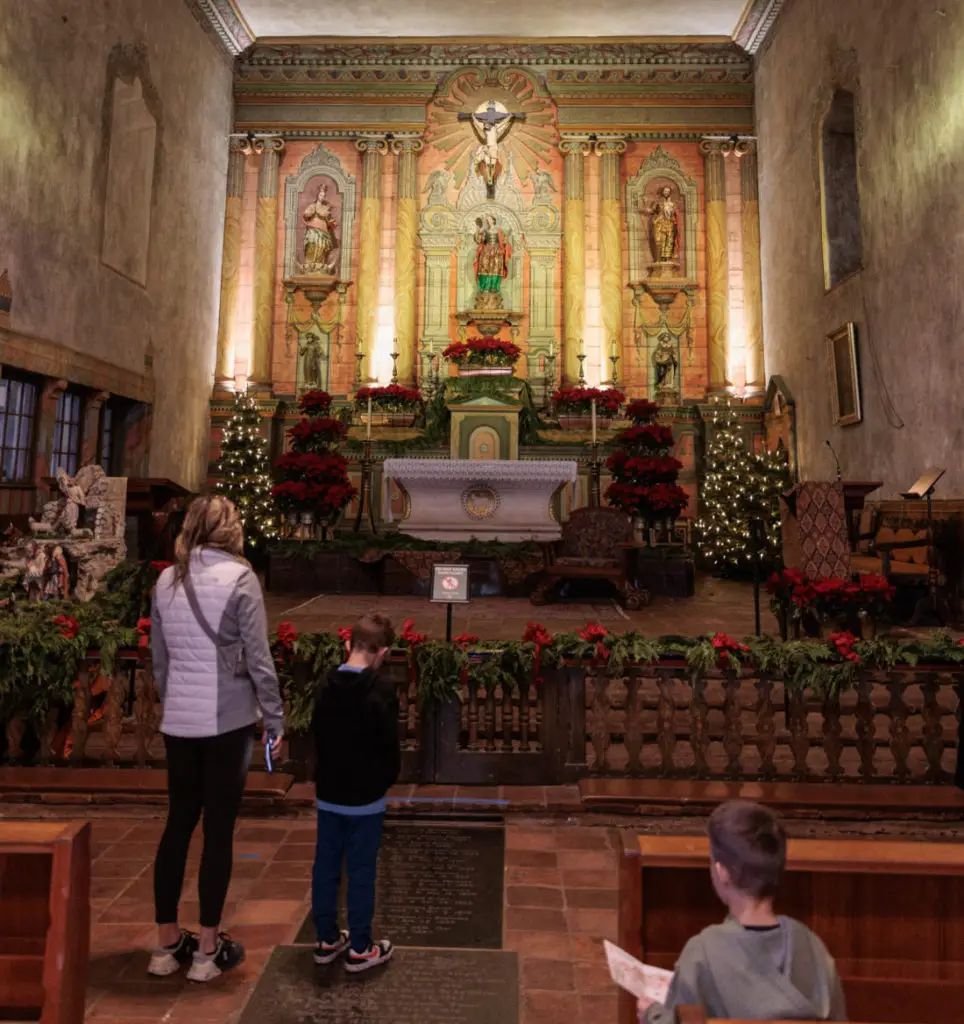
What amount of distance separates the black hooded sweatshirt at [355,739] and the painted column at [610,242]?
15.6 m

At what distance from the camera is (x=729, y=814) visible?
1.54 metres

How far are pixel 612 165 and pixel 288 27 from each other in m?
8.17

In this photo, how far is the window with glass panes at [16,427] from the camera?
35.7 ft

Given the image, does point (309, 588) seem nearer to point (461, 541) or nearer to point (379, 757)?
point (461, 541)

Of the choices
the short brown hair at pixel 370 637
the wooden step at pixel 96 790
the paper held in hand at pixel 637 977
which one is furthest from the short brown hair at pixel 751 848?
the wooden step at pixel 96 790

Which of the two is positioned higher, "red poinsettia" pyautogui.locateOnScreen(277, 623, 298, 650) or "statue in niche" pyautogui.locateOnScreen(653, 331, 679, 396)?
"statue in niche" pyautogui.locateOnScreen(653, 331, 679, 396)

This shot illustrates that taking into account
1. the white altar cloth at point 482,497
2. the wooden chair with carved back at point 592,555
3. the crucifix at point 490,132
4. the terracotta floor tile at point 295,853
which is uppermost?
the crucifix at point 490,132

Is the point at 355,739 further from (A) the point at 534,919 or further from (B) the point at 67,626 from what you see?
(B) the point at 67,626

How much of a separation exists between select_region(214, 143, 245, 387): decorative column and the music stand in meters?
14.1

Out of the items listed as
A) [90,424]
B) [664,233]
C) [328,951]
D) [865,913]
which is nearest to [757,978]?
[865,913]

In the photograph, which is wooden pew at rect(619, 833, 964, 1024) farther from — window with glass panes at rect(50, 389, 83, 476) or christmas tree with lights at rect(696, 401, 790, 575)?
window with glass panes at rect(50, 389, 83, 476)

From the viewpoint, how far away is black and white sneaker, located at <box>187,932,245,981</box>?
2531mm

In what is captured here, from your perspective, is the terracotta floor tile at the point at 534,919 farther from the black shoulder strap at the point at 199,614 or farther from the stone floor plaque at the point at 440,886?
the black shoulder strap at the point at 199,614

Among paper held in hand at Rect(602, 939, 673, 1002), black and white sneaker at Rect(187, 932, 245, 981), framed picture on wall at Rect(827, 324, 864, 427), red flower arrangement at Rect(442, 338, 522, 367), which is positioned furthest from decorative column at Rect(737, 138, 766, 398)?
paper held in hand at Rect(602, 939, 673, 1002)
